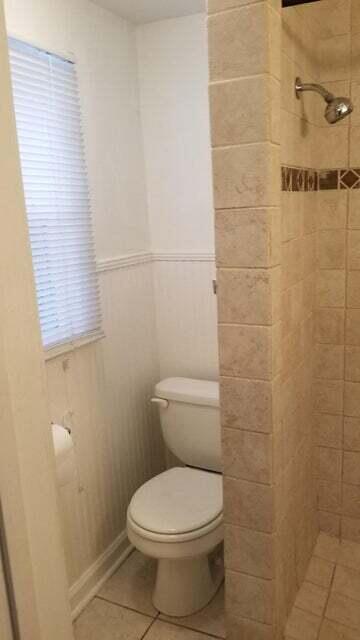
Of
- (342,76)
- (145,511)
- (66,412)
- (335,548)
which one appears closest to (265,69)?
(342,76)

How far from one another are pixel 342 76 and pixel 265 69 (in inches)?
26.6

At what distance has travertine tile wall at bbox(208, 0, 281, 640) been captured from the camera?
1190mm

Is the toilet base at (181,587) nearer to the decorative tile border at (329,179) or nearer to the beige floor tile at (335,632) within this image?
the beige floor tile at (335,632)

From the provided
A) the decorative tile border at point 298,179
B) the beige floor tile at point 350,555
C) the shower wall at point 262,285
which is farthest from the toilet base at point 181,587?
the decorative tile border at point 298,179

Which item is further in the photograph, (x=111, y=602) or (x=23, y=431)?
(x=111, y=602)

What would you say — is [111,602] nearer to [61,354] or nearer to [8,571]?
[61,354]

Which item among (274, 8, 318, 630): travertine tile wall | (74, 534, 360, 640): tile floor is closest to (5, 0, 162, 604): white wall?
(74, 534, 360, 640): tile floor

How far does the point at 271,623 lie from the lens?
4.96ft

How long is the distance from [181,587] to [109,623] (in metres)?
0.30

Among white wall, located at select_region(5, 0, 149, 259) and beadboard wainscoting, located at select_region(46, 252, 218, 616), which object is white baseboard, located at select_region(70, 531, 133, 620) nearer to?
beadboard wainscoting, located at select_region(46, 252, 218, 616)

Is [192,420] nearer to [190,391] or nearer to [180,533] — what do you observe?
[190,391]

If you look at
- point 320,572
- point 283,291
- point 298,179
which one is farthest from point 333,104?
point 320,572

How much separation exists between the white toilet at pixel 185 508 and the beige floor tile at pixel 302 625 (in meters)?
0.34

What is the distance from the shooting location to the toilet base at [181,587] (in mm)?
1845
